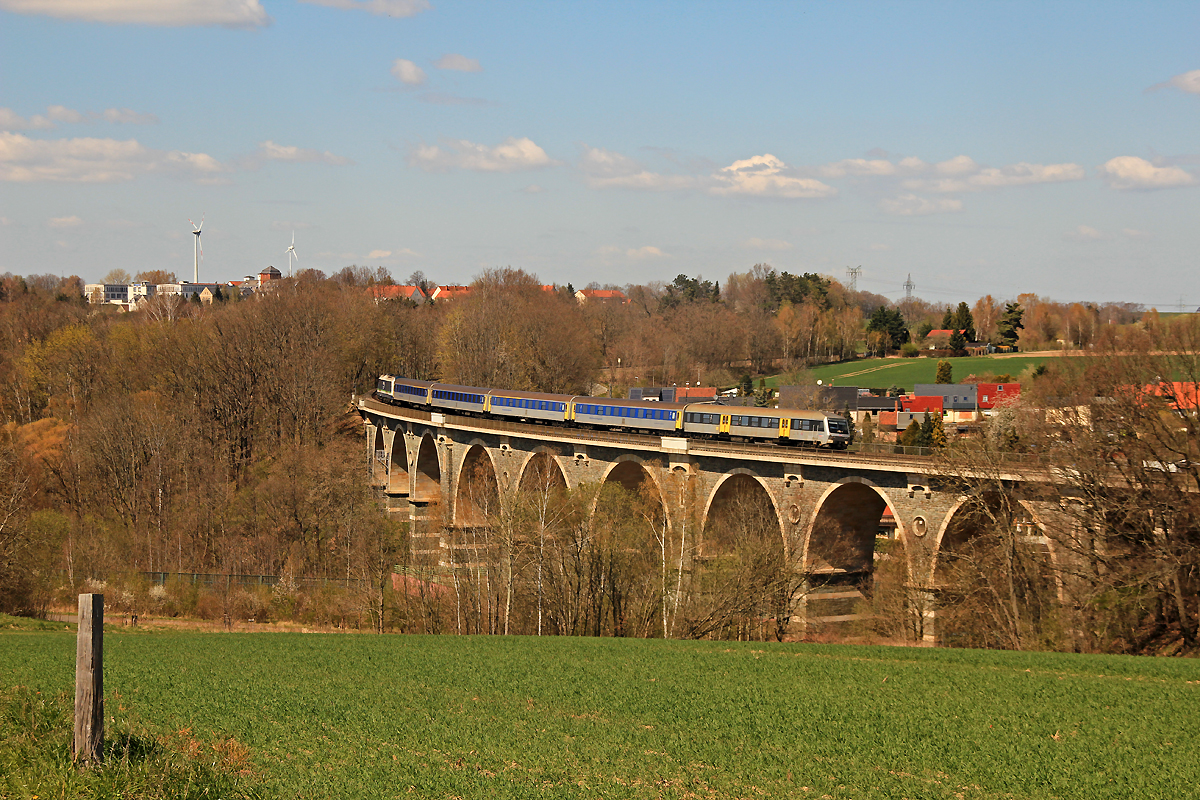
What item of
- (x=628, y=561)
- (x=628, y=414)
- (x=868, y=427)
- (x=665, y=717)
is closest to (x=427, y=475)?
(x=628, y=414)

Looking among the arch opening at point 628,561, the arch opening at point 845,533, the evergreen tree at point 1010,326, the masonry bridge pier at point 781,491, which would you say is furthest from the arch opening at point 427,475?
the evergreen tree at point 1010,326

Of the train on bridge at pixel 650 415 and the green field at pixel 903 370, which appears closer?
the train on bridge at pixel 650 415

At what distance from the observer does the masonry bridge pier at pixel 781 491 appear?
3503 cm

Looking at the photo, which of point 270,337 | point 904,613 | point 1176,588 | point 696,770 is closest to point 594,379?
point 270,337

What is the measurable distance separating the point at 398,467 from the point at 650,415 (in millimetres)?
28230

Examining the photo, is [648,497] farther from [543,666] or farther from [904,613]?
[543,666]

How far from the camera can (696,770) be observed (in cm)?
1262

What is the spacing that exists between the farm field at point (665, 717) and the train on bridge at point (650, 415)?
1709 cm

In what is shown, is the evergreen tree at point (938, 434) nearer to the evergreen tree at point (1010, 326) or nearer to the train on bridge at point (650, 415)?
the train on bridge at point (650, 415)

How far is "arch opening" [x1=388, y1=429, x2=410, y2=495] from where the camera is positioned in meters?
66.2

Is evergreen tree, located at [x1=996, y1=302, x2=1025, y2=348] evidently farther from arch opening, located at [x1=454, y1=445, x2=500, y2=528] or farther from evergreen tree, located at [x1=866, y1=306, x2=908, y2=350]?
arch opening, located at [x1=454, y1=445, x2=500, y2=528]

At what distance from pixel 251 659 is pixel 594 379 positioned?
305ft

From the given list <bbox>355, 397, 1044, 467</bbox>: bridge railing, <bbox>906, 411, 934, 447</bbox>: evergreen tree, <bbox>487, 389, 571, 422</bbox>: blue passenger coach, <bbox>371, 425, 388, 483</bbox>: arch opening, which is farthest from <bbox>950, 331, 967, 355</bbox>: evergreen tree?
<bbox>355, 397, 1044, 467</bbox>: bridge railing

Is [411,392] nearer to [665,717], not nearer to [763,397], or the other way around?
[763,397]
